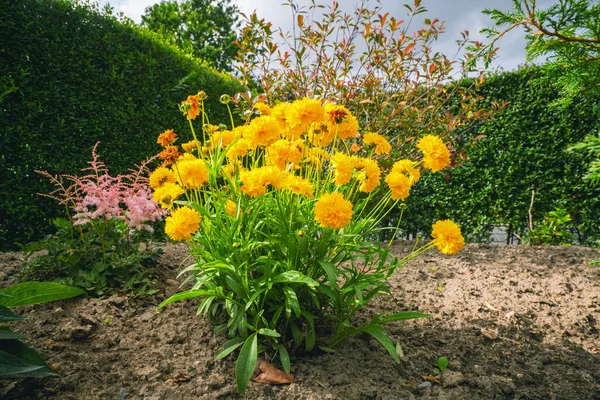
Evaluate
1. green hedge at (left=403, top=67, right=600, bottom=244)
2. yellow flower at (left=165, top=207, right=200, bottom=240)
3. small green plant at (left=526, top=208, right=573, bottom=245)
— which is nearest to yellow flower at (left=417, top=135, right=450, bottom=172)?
yellow flower at (left=165, top=207, right=200, bottom=240)

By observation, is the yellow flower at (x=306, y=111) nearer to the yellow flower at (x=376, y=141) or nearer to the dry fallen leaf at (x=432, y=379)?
the yellow flower at (x=376, y=141)

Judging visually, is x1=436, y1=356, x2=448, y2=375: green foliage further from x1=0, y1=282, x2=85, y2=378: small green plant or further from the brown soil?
x1=0, y1=282, x2=85, y2=378: small green plant

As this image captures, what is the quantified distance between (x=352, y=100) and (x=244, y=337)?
275cm

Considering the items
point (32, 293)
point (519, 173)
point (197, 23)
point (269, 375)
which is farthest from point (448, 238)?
point (197, 23)

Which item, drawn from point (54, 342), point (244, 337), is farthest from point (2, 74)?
point (244, 337)

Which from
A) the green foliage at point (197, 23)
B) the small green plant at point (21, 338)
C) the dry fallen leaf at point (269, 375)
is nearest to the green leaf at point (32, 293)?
the small green plant at point (21, 338)

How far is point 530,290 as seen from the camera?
10.8 ft

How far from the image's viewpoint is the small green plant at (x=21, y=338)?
1374 millimetres

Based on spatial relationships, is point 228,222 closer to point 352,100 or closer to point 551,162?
point 352,100

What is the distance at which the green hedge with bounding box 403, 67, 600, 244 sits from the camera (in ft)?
16.9

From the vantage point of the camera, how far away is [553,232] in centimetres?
491

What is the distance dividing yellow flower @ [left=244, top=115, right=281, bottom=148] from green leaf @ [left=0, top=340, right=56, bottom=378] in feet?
3.99

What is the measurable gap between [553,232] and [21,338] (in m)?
5.46

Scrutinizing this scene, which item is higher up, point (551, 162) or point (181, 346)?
point (551, 162)
